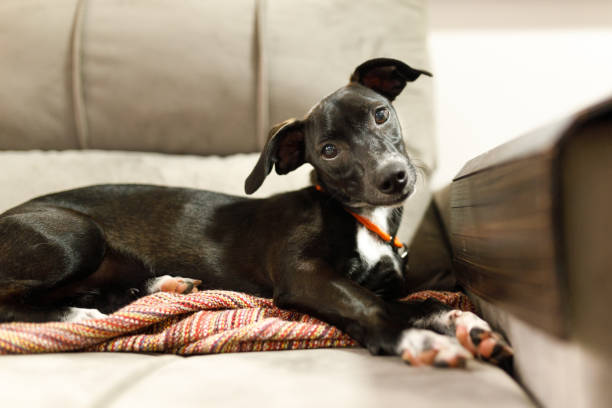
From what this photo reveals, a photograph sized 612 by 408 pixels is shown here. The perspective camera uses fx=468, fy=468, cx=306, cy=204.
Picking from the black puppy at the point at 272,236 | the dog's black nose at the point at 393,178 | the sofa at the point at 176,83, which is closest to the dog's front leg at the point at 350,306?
the black puppy at the point at 272,236

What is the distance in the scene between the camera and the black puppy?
1420 millimetres

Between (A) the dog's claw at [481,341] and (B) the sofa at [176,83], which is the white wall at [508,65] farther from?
(A) the dog's claw at [481,341]

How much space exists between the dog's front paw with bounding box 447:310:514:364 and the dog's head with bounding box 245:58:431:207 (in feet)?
1.55

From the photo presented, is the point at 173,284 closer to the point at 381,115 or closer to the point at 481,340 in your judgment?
the point at 381,115

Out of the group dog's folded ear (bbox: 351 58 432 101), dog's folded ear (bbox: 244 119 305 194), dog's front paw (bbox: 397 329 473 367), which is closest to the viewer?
dog's front paw (bbox: 397 329 473 367)

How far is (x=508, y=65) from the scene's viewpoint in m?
2.55

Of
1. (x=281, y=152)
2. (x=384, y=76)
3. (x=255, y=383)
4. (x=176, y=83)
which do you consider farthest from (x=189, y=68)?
(x=255, y=383)

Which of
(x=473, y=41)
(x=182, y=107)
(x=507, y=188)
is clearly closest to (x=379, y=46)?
(x=473, y=41)

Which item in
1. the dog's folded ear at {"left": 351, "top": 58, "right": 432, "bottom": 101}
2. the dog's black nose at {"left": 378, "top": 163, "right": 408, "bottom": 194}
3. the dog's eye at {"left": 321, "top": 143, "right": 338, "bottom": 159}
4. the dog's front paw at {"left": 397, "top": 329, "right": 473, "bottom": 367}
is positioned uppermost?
the dog's folded ear at {"left": 351, "top": 58, "right": 432, "bottom": 101}

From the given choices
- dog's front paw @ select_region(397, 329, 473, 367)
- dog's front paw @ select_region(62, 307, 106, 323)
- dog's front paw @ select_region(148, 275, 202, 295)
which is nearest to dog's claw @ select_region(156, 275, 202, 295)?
dog's front paw @ select_region(148, 275, 202, 295)

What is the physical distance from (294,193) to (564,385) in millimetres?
1180

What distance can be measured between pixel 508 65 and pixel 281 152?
1.53 metres

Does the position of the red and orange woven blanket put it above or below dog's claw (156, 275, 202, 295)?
above

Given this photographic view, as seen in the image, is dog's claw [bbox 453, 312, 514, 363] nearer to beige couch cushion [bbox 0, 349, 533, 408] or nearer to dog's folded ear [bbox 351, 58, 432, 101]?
beige couch cushion [bbox 0, 349, 533, 408]
